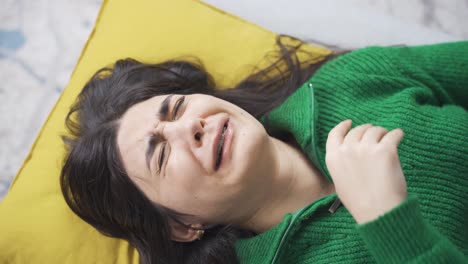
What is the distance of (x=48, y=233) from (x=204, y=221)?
16.8 inches

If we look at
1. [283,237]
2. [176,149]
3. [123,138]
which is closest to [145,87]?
[123,138]

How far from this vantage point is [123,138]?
3.15ft

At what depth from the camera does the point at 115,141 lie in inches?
38.7

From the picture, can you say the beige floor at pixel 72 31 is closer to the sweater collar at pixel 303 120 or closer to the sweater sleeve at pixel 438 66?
the sweater sleeve at pixel 438 66

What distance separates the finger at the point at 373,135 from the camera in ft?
2.50

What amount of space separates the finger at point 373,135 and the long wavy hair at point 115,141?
0.42 meters

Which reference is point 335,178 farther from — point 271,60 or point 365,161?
point 271,60

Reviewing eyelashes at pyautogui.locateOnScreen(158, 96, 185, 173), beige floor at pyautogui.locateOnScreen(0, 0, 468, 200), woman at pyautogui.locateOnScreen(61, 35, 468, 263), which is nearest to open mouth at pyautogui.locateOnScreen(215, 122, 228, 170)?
woman at pyautogui.locateOnScreen(61, 35, 468, 263)

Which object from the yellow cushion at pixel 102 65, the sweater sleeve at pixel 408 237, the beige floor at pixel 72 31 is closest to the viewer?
the sweater sleeve at pixel 408 237

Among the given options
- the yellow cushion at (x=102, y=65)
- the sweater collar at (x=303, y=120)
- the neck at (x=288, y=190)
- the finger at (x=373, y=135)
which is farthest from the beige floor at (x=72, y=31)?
the finger at (x=373, y=135)

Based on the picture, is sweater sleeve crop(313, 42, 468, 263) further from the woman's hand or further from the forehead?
the forehead

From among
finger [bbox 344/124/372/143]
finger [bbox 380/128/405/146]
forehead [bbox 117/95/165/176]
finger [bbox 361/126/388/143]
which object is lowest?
forehead [bbox 117/95/165/176]

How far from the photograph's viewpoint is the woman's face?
0.86 m

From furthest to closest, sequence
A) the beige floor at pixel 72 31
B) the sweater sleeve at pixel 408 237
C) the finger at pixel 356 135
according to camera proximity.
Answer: the beige floor at pixel 72 31 < the finger at pixel 356 135 < the sweater sleeve at pixel 408 237
